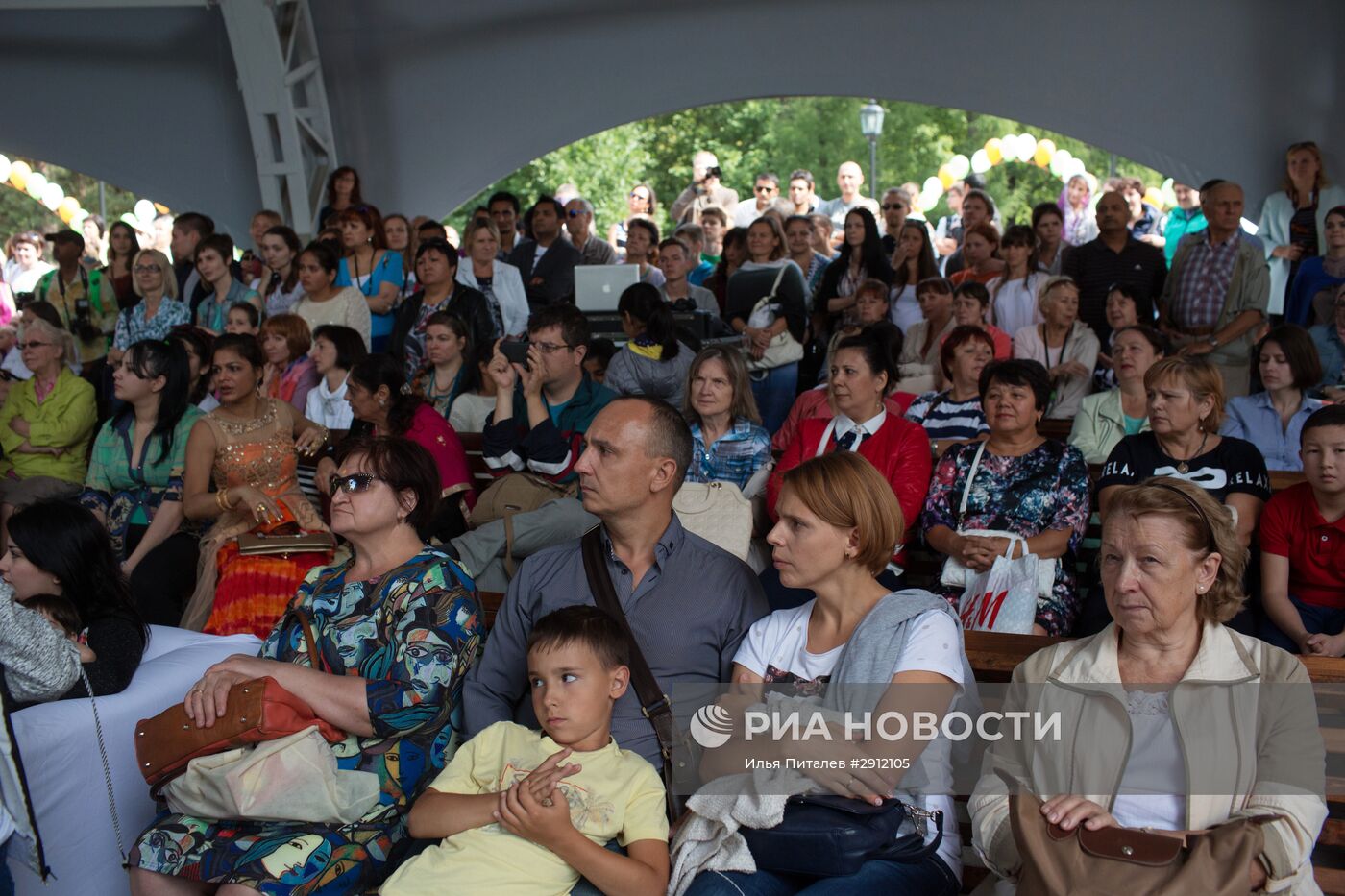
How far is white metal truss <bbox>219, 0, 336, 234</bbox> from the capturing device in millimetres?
10273

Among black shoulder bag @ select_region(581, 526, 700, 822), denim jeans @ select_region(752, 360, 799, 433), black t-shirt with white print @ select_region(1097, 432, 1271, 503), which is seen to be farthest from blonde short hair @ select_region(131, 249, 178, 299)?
black shoulder bag @ select_region(581, 526, 700, 822)

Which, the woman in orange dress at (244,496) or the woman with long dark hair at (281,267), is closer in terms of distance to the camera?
the woman in orange dress at (244,496)

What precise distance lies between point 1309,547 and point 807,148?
1054 inches

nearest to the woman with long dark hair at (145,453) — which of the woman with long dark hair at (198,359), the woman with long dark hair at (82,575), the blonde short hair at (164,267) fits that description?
the woman with long dark hair at (198,359)

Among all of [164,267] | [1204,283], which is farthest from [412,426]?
[1204,283]

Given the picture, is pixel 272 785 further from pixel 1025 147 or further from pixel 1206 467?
pixel 1025 147

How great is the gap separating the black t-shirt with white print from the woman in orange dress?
105 inches

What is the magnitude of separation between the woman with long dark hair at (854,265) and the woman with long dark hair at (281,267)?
131 inches

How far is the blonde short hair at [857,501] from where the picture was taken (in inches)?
112

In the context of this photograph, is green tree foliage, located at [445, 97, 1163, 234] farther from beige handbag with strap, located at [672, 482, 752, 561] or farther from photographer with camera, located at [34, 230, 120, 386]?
beige handbag with strap, located at [672, 482, 752, 561]

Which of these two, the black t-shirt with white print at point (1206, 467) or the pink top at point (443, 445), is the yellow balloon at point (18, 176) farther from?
the black t-shirt with white print at point (1206, 467)

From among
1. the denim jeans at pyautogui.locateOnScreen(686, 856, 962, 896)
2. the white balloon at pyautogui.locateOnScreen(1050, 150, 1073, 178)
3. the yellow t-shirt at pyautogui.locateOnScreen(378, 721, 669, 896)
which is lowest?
the denim jeans at pyautogui.locateOnScreen(686, 856, 962, 896)

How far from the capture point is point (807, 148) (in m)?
29.6

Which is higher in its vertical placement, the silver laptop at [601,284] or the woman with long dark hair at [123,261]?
the woman with long dark hair at [123,261]
